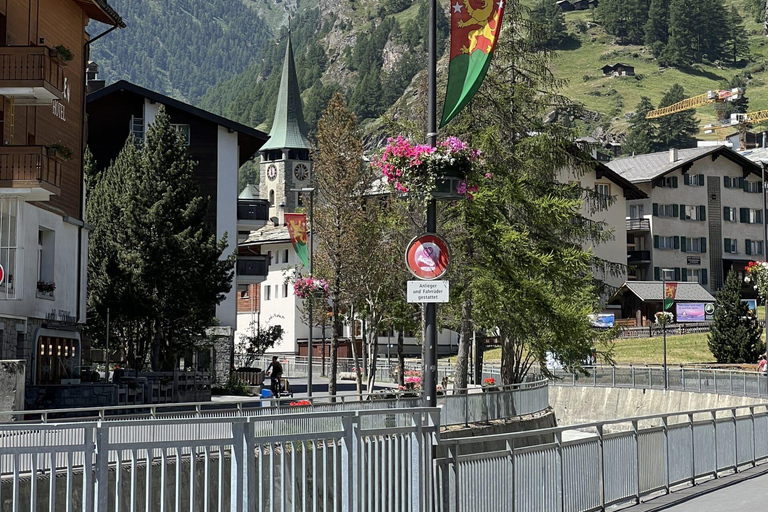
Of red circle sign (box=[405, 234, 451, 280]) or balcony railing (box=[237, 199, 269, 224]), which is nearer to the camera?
red circle sign (box=[405, 234, 451, 280])

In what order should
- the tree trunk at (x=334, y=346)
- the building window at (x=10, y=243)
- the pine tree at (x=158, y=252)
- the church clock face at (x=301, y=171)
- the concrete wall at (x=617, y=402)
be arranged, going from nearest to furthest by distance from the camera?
1. the building window at (x=10, y=243)
2. the pine tree at (x=158, y=252)
3. the tree trunk at (x=334, y=346)
4. the concrete wall at (x=617, y=402)
5. the church clock face at (x=301, y=171)

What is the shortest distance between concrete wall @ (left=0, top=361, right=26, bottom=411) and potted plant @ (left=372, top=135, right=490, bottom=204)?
9.84m

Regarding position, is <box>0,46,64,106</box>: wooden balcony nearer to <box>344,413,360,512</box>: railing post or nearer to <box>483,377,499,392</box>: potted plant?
<box>483,377,499,392</box>: potted plant

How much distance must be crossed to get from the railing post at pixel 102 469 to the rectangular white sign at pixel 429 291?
18.4ft

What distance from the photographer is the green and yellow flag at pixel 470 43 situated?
583 inches

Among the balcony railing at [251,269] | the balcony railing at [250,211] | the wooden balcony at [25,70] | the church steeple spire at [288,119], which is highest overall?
the church steeple spire at [288,119]

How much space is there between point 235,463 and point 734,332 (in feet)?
196

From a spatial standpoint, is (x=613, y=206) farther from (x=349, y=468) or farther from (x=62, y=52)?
(x=349, y=468)

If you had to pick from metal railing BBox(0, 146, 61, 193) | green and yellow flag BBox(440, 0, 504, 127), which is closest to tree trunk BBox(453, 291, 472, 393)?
metal railing BBox(0, 146, 61, 193)

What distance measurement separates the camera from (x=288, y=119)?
163250mm

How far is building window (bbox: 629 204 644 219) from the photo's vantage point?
99938mm

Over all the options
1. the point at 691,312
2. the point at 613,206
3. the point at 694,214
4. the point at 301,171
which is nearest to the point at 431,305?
the point at 691,312

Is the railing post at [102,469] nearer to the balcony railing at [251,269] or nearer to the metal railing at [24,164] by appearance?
the metal railing at [24,164]

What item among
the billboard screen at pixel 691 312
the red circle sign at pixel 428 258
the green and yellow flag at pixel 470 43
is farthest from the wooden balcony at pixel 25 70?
the billboard screen at pixel 691 312
